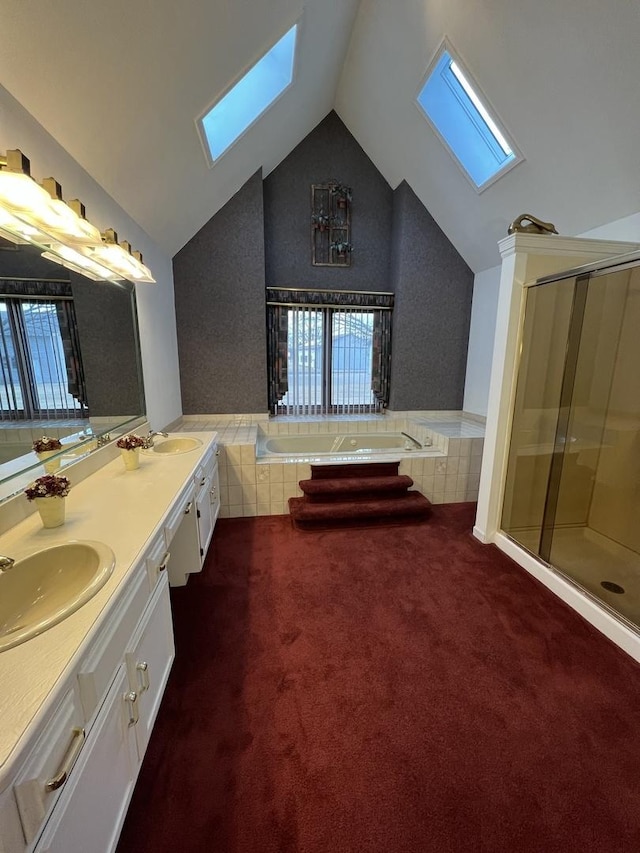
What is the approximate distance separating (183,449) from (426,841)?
2103 mm

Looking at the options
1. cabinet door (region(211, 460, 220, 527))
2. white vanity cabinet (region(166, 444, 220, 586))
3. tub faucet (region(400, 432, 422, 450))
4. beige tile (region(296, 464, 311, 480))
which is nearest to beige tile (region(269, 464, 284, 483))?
beige tile (region(296, 464, 311, 480))

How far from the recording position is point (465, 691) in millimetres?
1381

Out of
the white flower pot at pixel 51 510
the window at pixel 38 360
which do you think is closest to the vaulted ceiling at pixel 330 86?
the window at pixel 38 360

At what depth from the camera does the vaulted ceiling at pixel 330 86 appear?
54.7 inches

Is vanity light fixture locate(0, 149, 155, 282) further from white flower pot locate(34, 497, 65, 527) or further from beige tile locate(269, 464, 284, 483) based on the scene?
beige tile locate(269, 464, 284, 483)

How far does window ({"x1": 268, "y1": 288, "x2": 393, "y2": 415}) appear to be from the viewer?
3871 mm

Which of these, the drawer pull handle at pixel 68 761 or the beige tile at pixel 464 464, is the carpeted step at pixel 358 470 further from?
the drawer pull handle at pixel 68 761

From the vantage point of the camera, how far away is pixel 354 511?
268 centimetres

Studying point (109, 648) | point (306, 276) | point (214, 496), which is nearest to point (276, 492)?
point (214, 496)

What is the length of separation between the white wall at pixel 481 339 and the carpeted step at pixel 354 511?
1729mm

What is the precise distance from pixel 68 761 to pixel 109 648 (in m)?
0.21

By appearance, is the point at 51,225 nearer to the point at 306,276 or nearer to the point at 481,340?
the point at 306,276

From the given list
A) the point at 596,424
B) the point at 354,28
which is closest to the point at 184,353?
the point at 354,28

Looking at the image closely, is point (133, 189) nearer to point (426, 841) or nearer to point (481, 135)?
point (481, 135)
